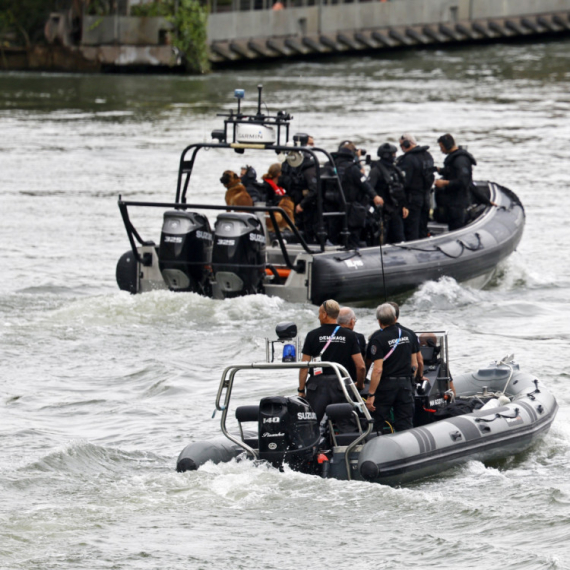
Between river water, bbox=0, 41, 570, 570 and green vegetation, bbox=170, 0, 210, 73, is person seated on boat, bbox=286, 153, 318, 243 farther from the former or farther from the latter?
green vegetation, bbox=170, 0, 210, 73

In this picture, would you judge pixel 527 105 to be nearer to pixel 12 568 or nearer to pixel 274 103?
pixel 274 103

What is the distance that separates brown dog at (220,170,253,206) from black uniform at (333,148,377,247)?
3.41ft

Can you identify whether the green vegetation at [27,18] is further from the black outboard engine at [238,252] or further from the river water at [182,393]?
the black outboard engine at [238,252]

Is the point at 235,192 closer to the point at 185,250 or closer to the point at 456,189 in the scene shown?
the point at 185,250

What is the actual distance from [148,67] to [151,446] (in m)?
35.1

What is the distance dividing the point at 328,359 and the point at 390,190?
5.84 meters

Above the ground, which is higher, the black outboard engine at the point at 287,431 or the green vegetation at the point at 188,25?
the green vegetation at the point at 188,25

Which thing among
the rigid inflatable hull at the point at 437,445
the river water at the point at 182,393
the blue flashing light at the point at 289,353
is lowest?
the river water at the point at 182,393

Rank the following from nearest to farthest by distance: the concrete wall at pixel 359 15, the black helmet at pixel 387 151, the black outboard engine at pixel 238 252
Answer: the black outboard engine at pixel 238 252 → the black helmet at pixel 387 151 → the concrete wall at pixel 359 15

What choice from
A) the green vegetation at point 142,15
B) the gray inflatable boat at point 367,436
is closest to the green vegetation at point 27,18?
the green vegetation at point 142,15

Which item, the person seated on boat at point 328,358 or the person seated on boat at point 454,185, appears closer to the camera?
the person seated on boat at point 328,358

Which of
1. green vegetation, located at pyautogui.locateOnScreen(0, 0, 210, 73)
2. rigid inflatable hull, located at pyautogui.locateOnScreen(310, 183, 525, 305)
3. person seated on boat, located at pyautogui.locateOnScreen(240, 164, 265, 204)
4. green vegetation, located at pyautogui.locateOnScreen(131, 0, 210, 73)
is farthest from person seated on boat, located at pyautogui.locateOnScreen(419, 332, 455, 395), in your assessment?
green vegetation, located at pyautogui.locateOnScreen(131, 0, 210, 73)

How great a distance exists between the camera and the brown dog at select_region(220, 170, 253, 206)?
44.7ft

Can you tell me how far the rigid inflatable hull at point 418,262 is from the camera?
1283 cm
